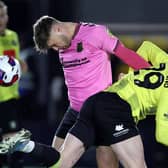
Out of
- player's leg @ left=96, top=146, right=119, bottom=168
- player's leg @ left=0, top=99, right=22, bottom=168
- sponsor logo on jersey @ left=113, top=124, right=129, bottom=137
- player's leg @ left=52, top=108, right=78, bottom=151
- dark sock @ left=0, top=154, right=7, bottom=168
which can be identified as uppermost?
sponsor logo on jersey @ left=113, top=124, right=129, bottom=137

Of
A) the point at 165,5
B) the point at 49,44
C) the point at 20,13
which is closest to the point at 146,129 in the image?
the point at 49,44

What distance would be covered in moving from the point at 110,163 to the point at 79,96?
1.92 feet

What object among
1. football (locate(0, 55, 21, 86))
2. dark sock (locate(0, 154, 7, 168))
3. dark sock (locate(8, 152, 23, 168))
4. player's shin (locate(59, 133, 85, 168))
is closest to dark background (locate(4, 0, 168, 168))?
dark sock (locate(0, 154, 7, 168))

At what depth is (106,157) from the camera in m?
6.99

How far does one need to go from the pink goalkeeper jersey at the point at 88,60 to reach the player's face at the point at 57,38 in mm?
56

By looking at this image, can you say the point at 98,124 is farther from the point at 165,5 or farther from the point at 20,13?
the point at 20,13

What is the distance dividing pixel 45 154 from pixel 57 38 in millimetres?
904

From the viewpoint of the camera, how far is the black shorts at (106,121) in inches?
250

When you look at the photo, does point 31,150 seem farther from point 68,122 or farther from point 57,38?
point 57,38

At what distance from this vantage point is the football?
728cm

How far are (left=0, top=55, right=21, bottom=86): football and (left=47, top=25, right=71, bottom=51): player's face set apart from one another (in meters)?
0.64

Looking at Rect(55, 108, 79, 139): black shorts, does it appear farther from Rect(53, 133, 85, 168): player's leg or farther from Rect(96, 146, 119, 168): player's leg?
Rect(53, 133, 85, 168): player's leg

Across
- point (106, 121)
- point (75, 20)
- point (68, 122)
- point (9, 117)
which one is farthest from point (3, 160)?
point (75, 20)

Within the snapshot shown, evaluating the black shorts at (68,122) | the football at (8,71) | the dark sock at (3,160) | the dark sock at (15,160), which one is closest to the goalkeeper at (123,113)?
the black shorts at (68,122)
